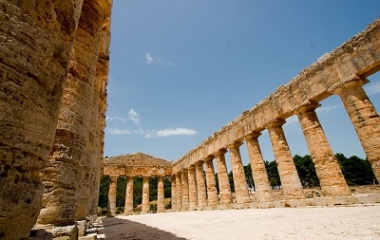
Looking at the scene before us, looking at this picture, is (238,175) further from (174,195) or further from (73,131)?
(174,195)

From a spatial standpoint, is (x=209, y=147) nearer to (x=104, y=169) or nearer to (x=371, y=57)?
(x=371, y=57)

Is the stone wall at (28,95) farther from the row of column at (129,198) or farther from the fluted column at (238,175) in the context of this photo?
the row of column at (129,198)

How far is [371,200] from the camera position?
7543 mm

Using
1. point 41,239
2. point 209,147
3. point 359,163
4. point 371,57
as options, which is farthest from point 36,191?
point 359,163

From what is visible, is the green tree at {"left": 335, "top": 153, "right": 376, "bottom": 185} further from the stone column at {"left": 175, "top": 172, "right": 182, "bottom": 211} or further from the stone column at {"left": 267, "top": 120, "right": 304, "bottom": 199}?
the stone column at {"left": 267, "top": 120, "right": 304, "bottom": 199}

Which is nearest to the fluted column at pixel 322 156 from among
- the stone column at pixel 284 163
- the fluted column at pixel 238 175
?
the stone column at pixel 284 163

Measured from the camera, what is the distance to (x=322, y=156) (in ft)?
33.7

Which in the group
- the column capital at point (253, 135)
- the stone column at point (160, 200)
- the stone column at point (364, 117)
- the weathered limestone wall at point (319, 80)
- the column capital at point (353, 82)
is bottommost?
the stone column at point (160, 200)

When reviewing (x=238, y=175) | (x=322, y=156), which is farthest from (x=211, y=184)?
(x=322, y=156)

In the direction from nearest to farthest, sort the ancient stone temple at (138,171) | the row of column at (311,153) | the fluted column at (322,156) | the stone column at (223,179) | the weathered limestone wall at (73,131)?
the weathered limestone wall at (73,131) → the row of column at (311,153) → the fluted column at (322,156) → the stone column at (223,179) → the ancient stone temple at (138,171)

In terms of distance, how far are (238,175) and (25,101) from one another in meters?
15.7

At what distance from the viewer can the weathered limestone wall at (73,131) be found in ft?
10.8

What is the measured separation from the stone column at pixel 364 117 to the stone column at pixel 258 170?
611cm

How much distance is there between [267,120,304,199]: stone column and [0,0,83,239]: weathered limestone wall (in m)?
12.3
